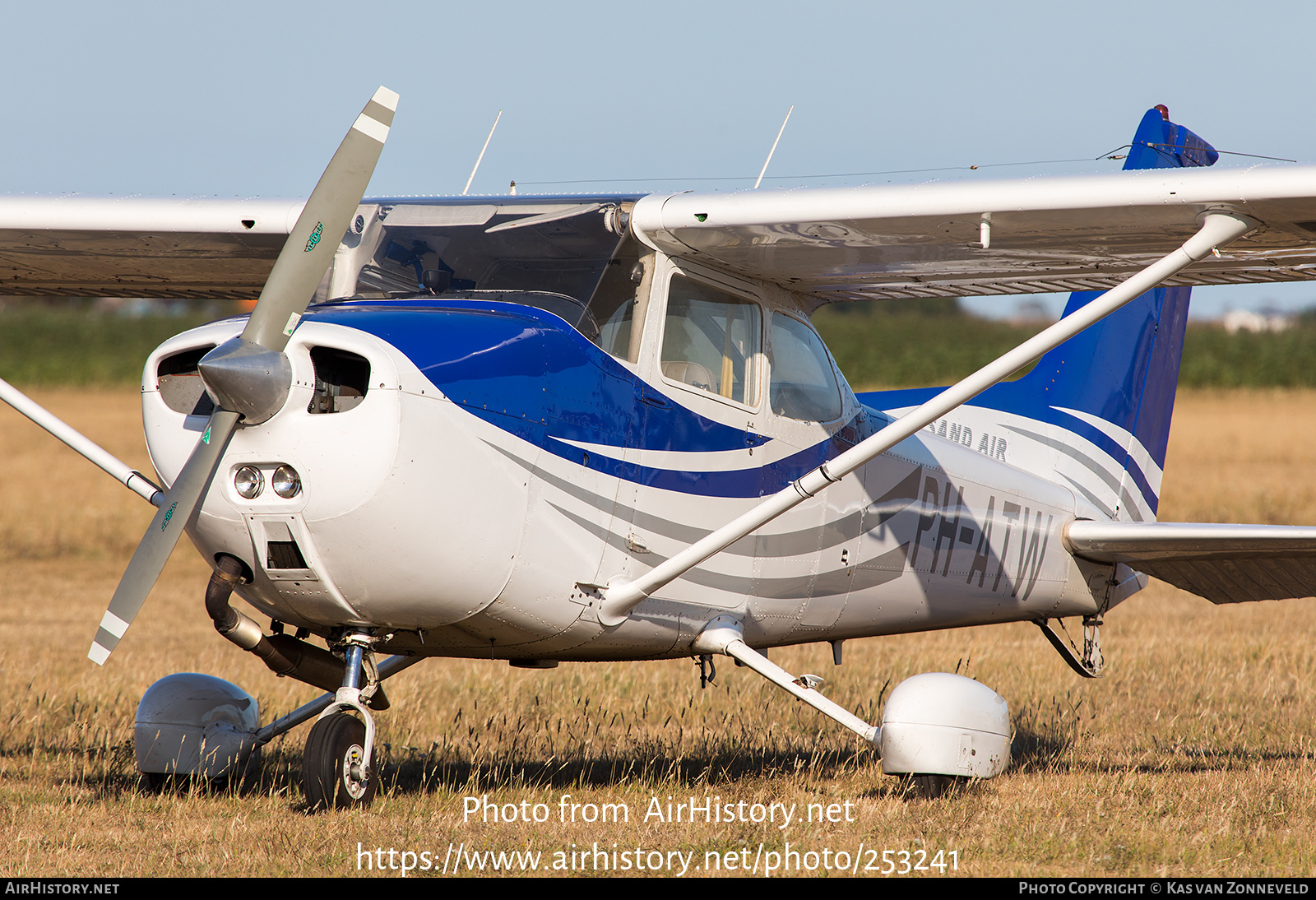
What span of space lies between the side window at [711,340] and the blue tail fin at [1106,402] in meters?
2.23

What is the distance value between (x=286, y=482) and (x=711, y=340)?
7.44ft

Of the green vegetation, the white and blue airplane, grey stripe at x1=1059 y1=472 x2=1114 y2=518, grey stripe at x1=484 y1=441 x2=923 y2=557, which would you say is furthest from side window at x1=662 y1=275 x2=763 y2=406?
the green vegetation

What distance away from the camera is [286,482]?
15.2 ft

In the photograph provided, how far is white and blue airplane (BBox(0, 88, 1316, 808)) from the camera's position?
4707 millimetres

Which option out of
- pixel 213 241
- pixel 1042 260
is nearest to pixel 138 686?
pixel 213 241

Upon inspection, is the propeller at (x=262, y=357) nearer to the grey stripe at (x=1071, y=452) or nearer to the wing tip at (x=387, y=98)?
the wing tip at (x=387, y=98)

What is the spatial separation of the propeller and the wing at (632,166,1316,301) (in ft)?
4.36

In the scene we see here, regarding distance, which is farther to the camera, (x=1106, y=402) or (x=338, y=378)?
(x=1106, y=402)

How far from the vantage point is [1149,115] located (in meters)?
8.90

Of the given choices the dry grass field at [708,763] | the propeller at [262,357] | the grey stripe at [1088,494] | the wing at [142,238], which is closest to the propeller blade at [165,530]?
the propeller at [262,357]

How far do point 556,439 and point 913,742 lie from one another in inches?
82.4

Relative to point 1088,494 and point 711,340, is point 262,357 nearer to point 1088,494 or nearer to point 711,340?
point 711,340

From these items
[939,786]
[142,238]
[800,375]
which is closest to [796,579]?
[800,375]

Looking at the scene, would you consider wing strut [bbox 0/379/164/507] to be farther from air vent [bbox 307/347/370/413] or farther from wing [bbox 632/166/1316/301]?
wing [bbox 632/166/1316/301]
